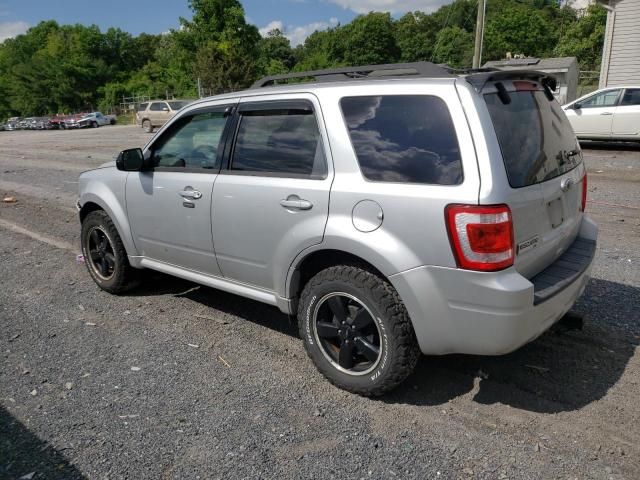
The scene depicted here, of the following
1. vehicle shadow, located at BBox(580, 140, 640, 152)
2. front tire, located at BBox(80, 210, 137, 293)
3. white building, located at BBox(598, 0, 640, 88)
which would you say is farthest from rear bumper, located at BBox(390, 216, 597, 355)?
white building, located at BBox(598, 0, 640, 88)

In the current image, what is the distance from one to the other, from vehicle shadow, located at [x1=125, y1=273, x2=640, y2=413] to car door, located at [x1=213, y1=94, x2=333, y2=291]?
35.4 inches

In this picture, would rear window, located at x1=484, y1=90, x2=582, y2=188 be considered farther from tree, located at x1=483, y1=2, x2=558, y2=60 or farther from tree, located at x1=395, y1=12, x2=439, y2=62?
tree, located at x1=395, y1=12, x2=439, y2=62

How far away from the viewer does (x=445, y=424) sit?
300 cm

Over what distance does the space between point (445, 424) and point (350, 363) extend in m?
0.66

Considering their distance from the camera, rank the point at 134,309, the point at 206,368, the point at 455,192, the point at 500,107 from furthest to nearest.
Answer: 1. the point at 134,309
2. the point at 206,368
3. the point at 500,107
4. the point at 455,192

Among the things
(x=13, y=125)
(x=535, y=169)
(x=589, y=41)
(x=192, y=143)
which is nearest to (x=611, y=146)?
(x=535, y=169)

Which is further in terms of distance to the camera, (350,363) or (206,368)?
(206,368)

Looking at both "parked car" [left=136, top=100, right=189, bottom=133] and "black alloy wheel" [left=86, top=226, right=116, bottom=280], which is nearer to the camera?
"black alloy wheel" [left=86, top=226, right=116, bottom=280]

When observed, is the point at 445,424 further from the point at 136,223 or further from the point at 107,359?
the point at 136,223

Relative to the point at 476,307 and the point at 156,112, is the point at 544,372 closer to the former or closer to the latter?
the point at 476,307

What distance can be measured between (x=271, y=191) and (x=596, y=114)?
1407 cm

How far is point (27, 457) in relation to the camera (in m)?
2.80

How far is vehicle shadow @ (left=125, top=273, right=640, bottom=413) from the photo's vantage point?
10.6 ft

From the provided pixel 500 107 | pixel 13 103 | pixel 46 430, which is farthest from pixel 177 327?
pixel 13 103
